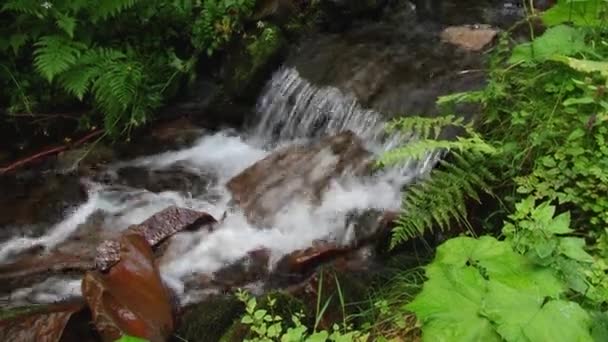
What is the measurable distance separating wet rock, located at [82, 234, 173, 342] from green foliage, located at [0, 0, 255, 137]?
6.55ft

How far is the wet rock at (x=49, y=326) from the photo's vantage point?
10.7ft

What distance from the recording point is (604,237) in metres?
2.57

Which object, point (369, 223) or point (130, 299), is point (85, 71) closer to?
point (130, 299)

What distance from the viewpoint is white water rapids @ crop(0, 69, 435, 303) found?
422 cm

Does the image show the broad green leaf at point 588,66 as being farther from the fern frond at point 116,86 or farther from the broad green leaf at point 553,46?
the fern frond at point 116,86

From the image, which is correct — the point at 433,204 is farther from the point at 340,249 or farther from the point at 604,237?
the point at 340,249

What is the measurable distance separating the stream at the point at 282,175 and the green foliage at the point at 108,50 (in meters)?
0.61

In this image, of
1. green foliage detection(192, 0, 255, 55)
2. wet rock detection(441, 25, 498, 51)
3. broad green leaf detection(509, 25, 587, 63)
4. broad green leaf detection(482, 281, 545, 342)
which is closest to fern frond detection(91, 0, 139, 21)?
green foliage detection(192, 0, 255, 55)

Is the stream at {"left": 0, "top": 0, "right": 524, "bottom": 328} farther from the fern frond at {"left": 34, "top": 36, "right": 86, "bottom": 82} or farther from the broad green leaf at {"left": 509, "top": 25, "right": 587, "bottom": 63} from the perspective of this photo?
the broad green leaf at {"left": 509, "top": 25, "right": 587, "bottom": 63}

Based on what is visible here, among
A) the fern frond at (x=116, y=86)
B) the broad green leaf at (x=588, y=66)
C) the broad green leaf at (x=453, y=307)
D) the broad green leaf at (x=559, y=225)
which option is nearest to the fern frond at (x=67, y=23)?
the fern frond at (x=116, y=86)

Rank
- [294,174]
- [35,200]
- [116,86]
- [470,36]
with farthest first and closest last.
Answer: [470,36], [116,86], [35,200], [294,174]

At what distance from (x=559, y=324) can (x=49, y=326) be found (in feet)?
8.66

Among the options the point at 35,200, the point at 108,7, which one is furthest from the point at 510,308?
the point at 108,7

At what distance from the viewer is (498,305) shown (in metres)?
2.02
